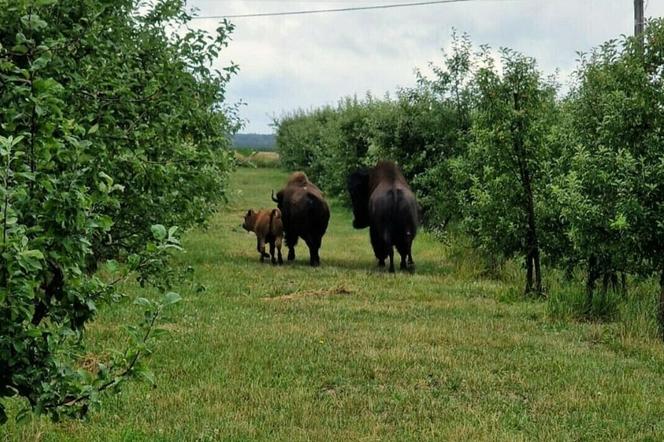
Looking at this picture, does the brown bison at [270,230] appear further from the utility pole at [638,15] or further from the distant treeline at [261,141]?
the distant treeline at [261,141]

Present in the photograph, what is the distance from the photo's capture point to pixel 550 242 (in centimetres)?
1167

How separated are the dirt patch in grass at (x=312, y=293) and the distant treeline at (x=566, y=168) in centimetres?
250

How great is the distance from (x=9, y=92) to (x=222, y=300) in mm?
7879

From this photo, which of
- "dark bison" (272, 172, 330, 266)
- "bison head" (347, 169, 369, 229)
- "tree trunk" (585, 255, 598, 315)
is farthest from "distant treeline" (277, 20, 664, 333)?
"dark bison" (272, 172, 330, 266)

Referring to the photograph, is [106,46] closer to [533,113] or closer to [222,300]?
[222,300]

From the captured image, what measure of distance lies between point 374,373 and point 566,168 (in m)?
5.59

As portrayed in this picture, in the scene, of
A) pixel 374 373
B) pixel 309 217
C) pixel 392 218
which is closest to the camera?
pixel 374 373

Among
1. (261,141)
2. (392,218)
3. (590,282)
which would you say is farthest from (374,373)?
(261,141)

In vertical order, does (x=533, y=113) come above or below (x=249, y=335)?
above

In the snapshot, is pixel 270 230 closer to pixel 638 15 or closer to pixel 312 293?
pixel 312 293

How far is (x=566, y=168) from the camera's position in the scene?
448 inches

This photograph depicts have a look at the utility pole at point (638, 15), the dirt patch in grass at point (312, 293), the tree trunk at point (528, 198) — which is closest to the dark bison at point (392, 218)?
the dirt patch in grass at point (312, 293)

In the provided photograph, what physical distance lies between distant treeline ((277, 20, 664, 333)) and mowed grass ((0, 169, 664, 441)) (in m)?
0.91

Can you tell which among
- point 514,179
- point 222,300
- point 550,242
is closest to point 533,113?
point 514,179
